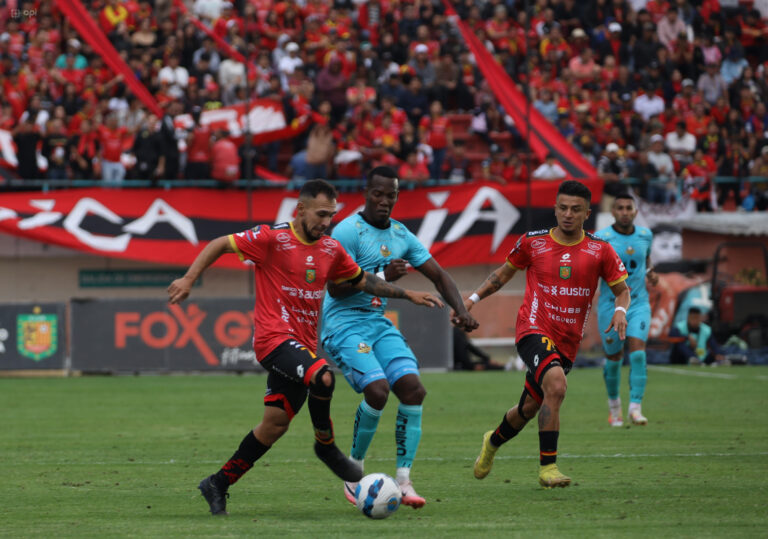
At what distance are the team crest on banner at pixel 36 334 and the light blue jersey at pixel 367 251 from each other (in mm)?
14176

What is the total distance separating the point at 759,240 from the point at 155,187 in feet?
42.1

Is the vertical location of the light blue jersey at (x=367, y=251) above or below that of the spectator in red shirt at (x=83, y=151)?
above

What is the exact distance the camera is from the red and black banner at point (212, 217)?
2392cm

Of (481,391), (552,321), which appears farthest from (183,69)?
(552,321)

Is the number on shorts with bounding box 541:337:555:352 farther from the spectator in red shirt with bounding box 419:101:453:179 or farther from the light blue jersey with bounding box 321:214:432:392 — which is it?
the spectator in red shirt with bounding box 419:101:453:179

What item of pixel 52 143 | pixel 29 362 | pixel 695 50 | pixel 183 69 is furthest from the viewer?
pixel 695 50

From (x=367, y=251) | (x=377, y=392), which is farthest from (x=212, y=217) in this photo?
(x=377, y=392)

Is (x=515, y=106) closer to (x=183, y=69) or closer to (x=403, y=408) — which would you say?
(x=183, y=69)

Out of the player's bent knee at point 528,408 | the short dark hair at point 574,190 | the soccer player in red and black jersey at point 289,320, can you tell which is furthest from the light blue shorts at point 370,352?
the short dark hair at point 574,190

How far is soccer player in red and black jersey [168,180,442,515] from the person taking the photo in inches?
312

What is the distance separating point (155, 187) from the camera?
79.9 ft

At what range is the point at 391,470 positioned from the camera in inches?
403

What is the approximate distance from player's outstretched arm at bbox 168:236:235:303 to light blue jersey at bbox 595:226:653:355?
6.89 metres

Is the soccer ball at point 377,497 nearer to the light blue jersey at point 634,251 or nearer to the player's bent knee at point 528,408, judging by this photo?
the player's bent knee at point 528,408
